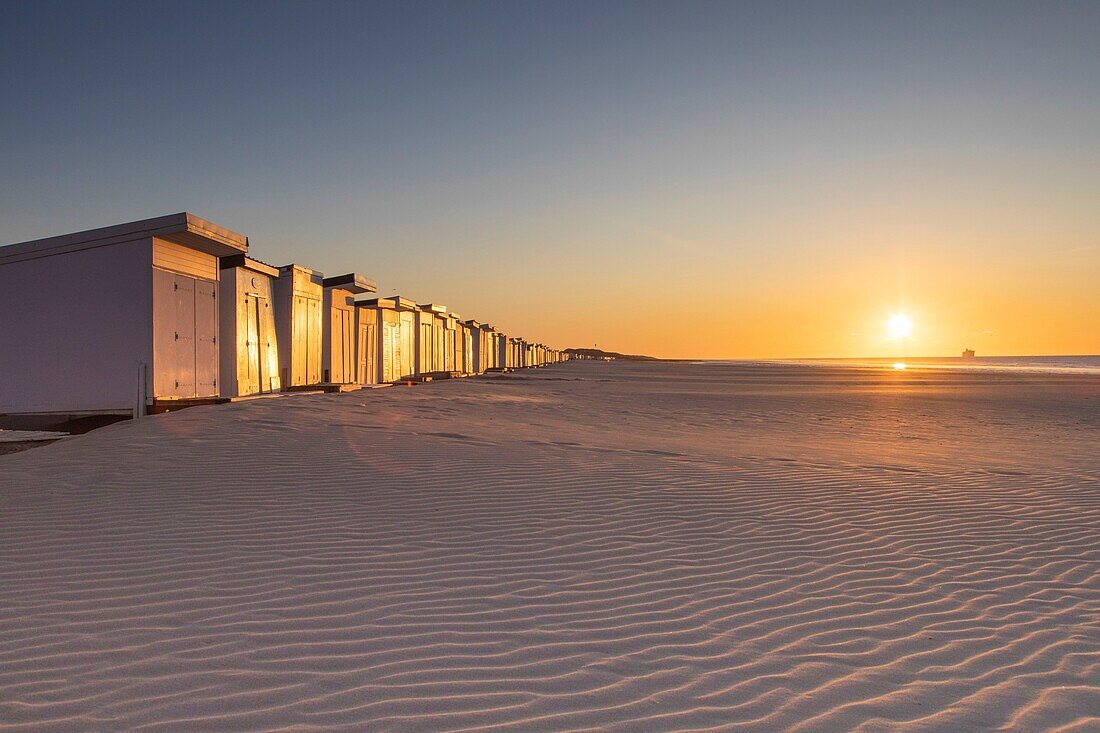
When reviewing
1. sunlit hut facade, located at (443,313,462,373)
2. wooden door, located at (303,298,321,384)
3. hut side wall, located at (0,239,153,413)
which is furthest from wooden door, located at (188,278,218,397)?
sunlit hut facade, located at (443,313,462,373)

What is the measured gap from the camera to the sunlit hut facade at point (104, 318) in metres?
13.1

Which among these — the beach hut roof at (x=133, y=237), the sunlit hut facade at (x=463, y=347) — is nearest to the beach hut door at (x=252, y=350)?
the beach hut roof at (x=133, y=237)

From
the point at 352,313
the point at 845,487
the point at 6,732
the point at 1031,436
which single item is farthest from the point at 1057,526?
the point at 352,313

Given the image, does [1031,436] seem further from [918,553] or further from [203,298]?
[203,298]

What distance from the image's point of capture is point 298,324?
19531 millimetres

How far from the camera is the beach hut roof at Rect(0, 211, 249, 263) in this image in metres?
13.0

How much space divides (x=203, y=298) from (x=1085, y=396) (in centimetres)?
3318

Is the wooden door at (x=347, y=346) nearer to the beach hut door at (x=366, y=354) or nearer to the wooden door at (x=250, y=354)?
the beach hut door at (x=366, y=354)

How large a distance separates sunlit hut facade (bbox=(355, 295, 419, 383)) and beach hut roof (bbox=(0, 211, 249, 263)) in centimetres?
1017

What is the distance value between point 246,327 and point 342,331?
6.30 m

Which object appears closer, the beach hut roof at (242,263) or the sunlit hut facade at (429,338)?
the beach hut roof at (242,263)

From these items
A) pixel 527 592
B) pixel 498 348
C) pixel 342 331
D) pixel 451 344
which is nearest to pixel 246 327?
pixel 342 331

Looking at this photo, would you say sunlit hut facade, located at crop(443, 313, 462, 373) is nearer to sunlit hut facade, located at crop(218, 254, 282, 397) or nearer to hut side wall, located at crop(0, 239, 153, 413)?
sunlit hut facade, located at crop(218, 254, 282, 397)

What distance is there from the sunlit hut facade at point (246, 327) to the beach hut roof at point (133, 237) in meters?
1.64
